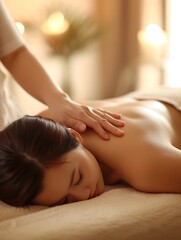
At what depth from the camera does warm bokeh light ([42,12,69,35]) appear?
3613 mm

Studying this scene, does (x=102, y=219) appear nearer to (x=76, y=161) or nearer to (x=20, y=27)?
(x=76, y=161)

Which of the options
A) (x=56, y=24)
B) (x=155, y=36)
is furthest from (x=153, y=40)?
(x=56, y=24)

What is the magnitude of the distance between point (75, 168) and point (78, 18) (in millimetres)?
2666

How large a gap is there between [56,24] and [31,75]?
2.11 m

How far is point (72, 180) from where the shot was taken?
117 cm

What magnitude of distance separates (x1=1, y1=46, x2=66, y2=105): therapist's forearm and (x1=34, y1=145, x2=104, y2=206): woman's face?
321mm

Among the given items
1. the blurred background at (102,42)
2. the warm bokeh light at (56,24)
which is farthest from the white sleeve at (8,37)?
the warm bokeh light at (56,24)

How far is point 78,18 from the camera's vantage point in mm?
3680

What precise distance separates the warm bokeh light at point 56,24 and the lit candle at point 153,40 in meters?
0.63

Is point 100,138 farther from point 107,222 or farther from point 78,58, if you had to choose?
point 78,58

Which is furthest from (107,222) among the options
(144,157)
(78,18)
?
(78,18)

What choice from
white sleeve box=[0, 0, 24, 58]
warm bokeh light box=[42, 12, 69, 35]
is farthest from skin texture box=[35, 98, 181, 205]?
warm bokeh light box=[42, 12, 69, 35]

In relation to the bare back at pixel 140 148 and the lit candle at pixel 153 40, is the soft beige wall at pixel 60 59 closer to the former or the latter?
the lit candle at pixel 153 40

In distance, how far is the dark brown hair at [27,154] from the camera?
3.62 feet
